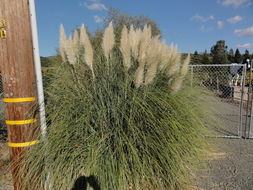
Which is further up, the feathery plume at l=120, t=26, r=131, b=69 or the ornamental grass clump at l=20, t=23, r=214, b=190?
the feathery plume at l=120, t=26, r=131, b=69

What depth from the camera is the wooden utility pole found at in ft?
5.27

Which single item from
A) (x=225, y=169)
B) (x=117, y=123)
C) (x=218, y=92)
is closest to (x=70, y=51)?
(x=117, y=123)

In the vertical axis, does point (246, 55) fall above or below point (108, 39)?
above

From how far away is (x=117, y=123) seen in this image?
6.31 ft

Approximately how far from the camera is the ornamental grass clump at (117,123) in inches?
69.1

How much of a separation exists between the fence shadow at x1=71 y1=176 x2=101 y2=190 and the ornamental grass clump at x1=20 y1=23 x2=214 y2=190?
0.03 meters

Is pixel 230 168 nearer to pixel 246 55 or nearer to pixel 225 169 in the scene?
pixel 225 169

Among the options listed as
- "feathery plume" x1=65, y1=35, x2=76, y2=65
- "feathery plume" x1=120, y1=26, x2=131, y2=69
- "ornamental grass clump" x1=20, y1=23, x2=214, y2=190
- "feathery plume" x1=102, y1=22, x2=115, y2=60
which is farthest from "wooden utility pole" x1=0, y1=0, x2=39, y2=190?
"feathery plume" x1=120, y1=26, x2=131, y2=69

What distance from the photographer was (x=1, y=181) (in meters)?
2.31

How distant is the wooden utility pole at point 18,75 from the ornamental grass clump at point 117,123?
6.7 inches

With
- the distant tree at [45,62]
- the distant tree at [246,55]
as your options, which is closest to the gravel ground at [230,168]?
the distant tree at [45,62]

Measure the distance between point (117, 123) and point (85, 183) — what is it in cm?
70

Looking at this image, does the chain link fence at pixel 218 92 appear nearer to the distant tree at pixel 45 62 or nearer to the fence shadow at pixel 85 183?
the fence shadow at pixel 85 183

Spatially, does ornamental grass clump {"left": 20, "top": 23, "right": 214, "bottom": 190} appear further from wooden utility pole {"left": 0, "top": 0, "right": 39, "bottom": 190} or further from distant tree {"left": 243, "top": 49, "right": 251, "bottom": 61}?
distant tree {"left": 243, "top": 49, "right": 251, "bottom": 61}
